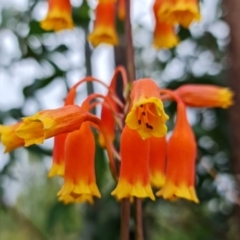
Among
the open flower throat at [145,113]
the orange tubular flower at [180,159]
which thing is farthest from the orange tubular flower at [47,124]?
the orange tubular flower at [180,159]

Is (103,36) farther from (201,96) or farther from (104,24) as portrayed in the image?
(201,96)

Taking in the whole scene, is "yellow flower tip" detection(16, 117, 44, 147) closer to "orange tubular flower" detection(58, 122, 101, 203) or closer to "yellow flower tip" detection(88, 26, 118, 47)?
"orange tubular flower" detection(58, 122, 101, 203)

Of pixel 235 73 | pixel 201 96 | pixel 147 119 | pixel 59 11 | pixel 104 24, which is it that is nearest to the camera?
pixel 147 119

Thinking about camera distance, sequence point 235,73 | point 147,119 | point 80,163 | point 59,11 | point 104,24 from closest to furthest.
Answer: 1. point 147,119
2. point 80,163
3. point 59,11
4. point 104,24
5. point 235,73

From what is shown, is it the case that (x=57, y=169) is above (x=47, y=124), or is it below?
below

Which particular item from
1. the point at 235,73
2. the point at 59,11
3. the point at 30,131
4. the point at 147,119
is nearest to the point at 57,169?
the point at 30,131

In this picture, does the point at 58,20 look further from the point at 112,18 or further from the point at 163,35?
the point at 163,35

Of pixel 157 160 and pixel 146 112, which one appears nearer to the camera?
pixel 146 112

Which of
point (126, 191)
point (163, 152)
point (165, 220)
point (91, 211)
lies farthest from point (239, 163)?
point (165, 220)
